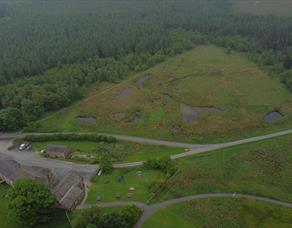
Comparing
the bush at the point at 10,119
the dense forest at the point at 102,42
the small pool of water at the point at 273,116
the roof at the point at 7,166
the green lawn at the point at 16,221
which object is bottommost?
the green lawn at the point at 16,221

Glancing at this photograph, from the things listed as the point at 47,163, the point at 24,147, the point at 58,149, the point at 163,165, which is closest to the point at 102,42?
the point at 24,147

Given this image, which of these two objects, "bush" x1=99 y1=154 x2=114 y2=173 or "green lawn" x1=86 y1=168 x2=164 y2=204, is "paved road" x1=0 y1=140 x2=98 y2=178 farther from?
"green lawn" x1=86 y1=168 x2=164 y2=204

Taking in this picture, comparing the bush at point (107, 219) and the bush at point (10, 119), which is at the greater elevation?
the bush at point (10, 119)

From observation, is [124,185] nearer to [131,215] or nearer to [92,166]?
[92,166]

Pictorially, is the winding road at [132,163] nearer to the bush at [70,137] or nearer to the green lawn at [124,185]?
the green lawn at [124,185]

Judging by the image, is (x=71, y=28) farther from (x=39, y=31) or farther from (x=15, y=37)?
(x=15, y=37)

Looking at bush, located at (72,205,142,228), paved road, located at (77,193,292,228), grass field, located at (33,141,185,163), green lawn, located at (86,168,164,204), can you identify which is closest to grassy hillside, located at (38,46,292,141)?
grass field, located at (33,141,185,163)

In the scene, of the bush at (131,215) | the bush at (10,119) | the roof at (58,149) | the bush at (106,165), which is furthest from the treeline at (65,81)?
the bush at (131,215)
